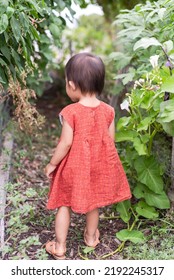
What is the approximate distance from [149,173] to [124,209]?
28cm

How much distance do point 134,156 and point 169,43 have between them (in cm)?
75

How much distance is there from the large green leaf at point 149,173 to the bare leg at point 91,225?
40cm

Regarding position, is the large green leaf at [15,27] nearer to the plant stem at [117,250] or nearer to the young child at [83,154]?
the young child at [83,154]

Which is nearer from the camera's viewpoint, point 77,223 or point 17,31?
point 17,31

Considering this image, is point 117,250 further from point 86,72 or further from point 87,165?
point 86,72

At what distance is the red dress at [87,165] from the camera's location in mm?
2914

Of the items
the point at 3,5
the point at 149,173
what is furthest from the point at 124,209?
the point at 3,5

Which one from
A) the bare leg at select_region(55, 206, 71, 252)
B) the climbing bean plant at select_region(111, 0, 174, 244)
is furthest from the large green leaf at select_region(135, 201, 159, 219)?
the bare leg at select_region(55, 206, 71, 252)

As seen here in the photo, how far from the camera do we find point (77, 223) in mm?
3496

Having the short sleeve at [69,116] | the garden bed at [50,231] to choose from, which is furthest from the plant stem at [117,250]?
the short sleeve at [69,116]

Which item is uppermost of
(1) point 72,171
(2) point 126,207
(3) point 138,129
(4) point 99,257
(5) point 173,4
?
(5) point 173,4

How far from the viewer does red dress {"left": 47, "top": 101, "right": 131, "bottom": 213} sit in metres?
2.91
